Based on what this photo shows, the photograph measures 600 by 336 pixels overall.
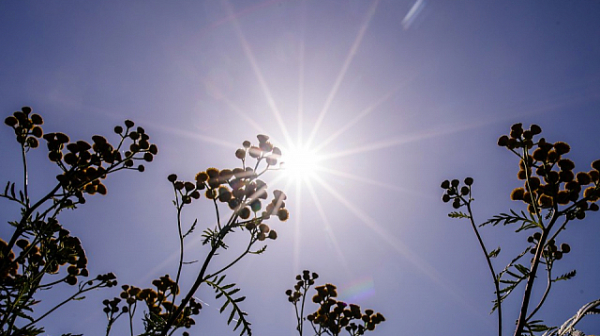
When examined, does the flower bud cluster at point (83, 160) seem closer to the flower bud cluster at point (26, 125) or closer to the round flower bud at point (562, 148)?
the flower bud cluster at point (26, 125)

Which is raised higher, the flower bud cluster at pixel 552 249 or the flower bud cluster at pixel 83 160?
the flower bud cluster at pixel 83 160

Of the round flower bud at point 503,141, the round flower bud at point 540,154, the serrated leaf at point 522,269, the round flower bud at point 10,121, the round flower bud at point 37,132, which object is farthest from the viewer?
the round flower bud at point 37,132

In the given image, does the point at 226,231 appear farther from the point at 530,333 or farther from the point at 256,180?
the point at 530,333

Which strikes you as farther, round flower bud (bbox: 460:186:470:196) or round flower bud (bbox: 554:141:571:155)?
round flower bud (bbox: 460:186:470:196)

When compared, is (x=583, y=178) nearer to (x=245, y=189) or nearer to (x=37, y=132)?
(x=245, y=189)

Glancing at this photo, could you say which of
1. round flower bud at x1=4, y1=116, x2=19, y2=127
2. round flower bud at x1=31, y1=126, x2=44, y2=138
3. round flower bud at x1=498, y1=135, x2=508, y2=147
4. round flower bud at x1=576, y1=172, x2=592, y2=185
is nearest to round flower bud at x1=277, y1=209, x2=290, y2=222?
round flower bud at x1=498, y1=135, x2=508, y2=147

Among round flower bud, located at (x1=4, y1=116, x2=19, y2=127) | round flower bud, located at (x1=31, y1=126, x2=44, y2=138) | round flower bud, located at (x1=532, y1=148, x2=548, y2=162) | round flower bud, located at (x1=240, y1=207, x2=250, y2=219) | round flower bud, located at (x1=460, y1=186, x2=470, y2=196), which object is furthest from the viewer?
round flower bud, located at (x1=31, y1=126, x2=44, y2=138)

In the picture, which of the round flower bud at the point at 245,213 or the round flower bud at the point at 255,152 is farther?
the round flower bud at the point at 255,152

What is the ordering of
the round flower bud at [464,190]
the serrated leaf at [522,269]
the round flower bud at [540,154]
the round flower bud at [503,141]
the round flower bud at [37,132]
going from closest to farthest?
1. the serrated leaf at [522,269]
2. the round flower bud at [540,154]
3. the round flower bud at [503,141]
4. the round flower bud at [464,190]
5. the round flower bud at [37,132]

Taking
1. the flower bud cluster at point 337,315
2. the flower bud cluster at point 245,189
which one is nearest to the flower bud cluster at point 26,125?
the flower bud cluster at point 245,189

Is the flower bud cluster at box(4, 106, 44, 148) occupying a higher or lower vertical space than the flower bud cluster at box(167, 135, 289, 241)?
higher

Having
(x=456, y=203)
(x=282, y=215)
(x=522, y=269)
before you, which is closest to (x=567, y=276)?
(x=522, y=269)

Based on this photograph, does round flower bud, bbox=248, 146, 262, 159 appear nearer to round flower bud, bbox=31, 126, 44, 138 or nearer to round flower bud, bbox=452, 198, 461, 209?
round flower bud, bbox=452, 198, 461, 209

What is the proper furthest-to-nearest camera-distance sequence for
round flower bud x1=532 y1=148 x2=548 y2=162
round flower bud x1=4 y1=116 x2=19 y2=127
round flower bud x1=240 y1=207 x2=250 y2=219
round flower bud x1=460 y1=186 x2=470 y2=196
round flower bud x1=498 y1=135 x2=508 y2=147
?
round flower bud x1=4 y1=116 x2=19 y2=127 < round flower bud x1=460 y1=186 x2=470 y2=196 < round flower bud x1=498 y1=135 x2=508 y2=147 < round flower bud x1=532 y1=148 x2=548 y2=162 < round flower bud x1=240 y1=207 x2=250 y2=219
